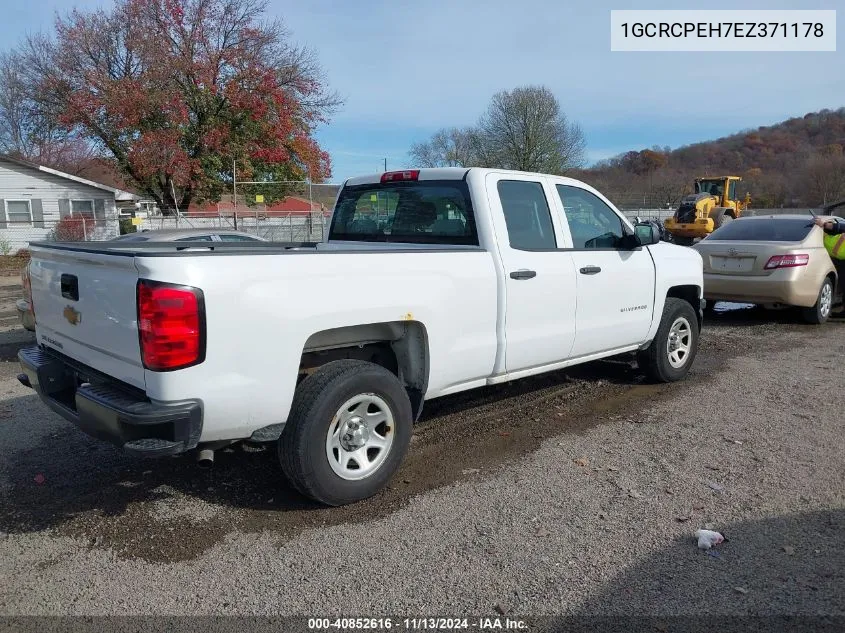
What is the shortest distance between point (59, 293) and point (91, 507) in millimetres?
1262

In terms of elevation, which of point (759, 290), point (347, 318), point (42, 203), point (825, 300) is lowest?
point (825, 300)

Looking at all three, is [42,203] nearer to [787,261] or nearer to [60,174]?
[60,174]

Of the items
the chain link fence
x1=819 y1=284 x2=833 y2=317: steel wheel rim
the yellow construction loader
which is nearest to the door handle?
x1=819 y1=284 x2=833 y2=317: steel wheel rim

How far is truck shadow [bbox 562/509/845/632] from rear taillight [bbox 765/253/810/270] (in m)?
6.42

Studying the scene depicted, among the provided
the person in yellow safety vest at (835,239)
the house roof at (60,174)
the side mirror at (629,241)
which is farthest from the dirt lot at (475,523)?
the house roof at (60,174)

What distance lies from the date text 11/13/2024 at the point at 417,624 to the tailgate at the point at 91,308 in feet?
4.63

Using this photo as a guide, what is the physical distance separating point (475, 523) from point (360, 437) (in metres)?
0.81

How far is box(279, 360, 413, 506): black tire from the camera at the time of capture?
355 centimetres

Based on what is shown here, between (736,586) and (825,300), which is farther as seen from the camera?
(825,300)

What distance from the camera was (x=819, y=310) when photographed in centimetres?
970

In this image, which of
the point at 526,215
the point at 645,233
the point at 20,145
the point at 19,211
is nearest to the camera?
the point at 526,215

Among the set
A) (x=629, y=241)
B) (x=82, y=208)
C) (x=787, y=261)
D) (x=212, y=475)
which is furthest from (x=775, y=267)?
(x=82, y=208)

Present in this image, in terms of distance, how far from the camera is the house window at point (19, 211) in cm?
2720

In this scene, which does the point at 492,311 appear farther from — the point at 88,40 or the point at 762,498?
the point at 88,40
